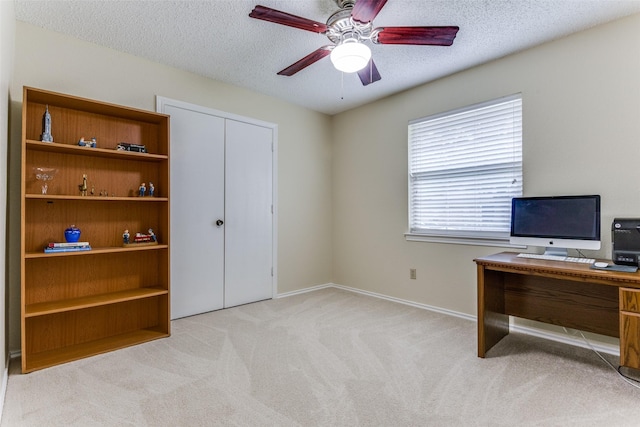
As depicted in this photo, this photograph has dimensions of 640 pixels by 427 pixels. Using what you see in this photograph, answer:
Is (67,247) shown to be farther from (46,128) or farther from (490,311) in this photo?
(490,311)

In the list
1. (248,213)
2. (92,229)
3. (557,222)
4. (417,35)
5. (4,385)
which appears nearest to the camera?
(4,385)

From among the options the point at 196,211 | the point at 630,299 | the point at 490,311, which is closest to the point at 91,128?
the point at 196,211

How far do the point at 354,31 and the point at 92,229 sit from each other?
258 centimetres

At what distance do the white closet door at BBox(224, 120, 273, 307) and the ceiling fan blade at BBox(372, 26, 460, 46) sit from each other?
2.04 meters

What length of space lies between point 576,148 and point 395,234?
1886 millimetres

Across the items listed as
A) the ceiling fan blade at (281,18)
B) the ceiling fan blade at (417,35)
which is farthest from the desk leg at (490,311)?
the ceiling fan blade at (281,18)

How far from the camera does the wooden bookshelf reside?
238 cm

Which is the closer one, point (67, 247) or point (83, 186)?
point (67, 247)

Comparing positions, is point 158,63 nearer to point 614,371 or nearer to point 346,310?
point 346,310

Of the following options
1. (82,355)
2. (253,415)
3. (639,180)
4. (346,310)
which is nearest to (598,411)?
(639,180)

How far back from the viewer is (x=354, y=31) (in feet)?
7.13

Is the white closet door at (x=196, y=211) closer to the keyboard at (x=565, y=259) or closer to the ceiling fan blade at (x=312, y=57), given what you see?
the ceiling fan blade at (x=312, y=57)

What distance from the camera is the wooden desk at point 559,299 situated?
1.86 meters

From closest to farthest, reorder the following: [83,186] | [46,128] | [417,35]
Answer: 1. [417,35]
2. [46,128]
3. [83,186]
